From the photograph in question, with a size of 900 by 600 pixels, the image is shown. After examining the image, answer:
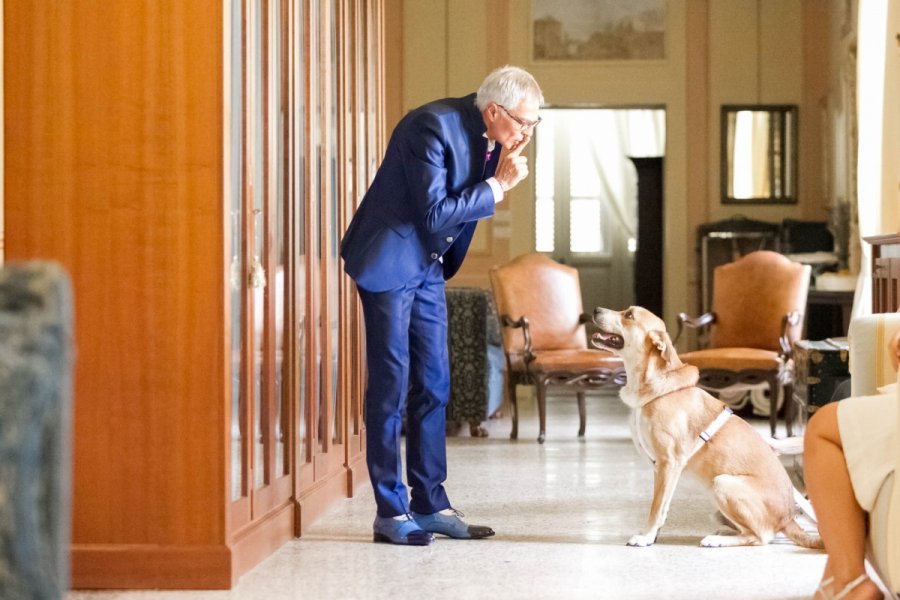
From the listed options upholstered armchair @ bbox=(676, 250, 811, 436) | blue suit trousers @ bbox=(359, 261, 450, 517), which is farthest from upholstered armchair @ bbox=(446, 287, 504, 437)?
blue suit trousers @ bbox=(359, 261, 450, 517)

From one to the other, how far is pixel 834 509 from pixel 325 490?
208 centimetres

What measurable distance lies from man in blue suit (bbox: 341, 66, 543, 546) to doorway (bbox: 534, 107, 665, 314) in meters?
7.92

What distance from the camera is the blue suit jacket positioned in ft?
11.0

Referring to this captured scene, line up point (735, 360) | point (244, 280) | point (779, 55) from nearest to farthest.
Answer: point (244, 280)
point (735, 360)
point (779, 55)

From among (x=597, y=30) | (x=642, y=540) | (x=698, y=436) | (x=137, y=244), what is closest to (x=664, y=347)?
(x=698, y=436)

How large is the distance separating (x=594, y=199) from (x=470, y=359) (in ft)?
18.2

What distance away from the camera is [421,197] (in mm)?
3352

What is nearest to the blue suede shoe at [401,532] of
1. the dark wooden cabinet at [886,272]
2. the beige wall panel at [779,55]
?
the dark wooden cabinet at [886,272]

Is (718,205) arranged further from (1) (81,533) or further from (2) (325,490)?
(1) (81,533)

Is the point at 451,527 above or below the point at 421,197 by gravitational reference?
below

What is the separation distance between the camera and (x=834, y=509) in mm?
2395

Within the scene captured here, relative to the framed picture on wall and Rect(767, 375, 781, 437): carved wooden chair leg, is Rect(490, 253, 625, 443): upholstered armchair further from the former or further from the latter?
the framed picture on wall

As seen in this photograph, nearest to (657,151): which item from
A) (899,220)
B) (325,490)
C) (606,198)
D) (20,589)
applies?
(606,198)

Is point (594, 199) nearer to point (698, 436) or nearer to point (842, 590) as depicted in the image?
point (698, 436)
